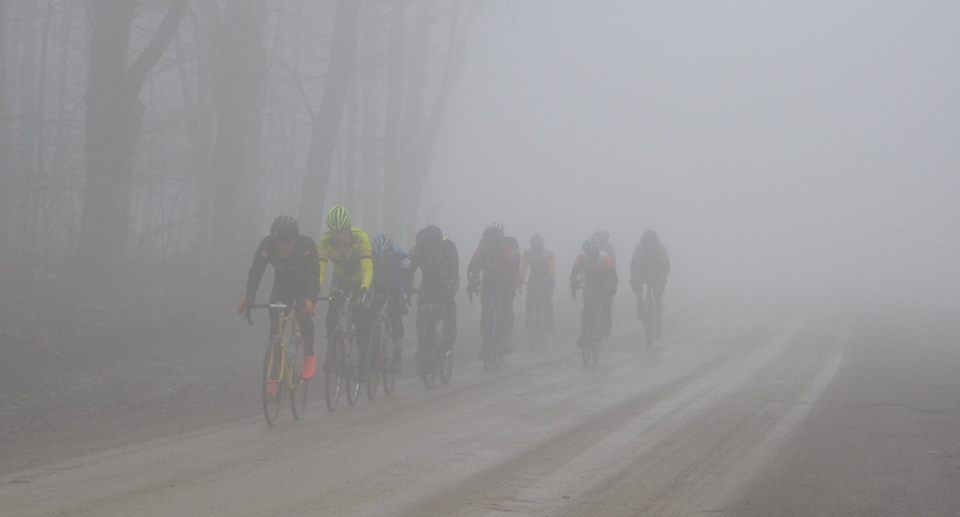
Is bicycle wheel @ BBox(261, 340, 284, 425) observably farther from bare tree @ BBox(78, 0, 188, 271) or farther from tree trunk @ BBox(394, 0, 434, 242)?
tree trunk @ BBox(394, 0, 434, 242)

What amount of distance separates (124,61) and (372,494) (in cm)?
1131

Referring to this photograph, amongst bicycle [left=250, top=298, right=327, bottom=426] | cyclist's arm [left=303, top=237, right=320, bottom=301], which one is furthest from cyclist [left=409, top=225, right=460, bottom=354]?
cyclist's arm [left=303, top=237, right=320, bottom=301]

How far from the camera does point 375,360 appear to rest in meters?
14.1

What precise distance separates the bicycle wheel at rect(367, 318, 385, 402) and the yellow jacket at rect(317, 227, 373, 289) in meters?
0.83

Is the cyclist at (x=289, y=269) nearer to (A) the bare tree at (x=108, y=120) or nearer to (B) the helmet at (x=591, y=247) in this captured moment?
(A) the bare tree at (x=108, y=120)

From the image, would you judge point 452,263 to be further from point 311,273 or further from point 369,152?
point 369,152

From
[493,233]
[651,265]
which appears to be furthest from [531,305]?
[493,233]

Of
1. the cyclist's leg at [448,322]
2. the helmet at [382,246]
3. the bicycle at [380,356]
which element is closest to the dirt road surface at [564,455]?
the bicycle at [380,356]

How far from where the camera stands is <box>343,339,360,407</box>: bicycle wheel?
13305 mm

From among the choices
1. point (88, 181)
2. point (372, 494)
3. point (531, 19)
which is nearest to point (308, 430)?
point (372, 494)

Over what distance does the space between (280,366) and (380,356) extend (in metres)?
2.37

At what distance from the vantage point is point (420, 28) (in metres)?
34.3

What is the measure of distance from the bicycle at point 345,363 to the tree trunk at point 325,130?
11.5 metres

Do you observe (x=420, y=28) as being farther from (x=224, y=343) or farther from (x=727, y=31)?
(x=727, y=31)
